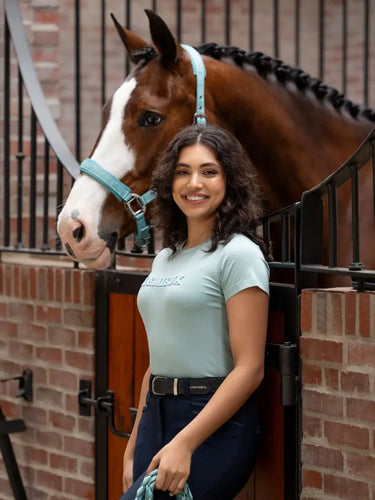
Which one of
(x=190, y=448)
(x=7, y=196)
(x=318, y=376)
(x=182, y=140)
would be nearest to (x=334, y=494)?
(x=318, y=376)

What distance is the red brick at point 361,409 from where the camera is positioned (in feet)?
6.82

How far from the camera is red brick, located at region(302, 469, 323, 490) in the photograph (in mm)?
2209

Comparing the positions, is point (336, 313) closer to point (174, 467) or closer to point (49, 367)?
point (174, 467)

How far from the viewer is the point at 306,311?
7.35 feet

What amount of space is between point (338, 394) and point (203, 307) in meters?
0.43

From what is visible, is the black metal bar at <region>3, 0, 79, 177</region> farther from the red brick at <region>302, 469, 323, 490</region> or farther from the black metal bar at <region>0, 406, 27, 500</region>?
the red brick at <region>302, 469, 323, 490</region>

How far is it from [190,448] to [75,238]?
3.00 ft

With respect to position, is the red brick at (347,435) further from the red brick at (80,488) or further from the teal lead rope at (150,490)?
the red brick at (80,488)

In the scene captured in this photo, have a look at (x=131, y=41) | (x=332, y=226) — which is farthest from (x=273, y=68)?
(x=332, y=226)

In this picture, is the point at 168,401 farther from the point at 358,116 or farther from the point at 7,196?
the point at 7,196

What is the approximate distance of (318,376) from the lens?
87.0 inches

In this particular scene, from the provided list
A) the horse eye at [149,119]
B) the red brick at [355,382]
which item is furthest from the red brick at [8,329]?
the red brick at [355,382]

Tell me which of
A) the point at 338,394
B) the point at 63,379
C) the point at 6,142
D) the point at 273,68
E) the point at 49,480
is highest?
the point at 273,68

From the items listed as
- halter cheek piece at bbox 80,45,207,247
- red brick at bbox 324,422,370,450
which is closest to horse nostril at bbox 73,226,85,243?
halter cheek piece at bbox 80,45,207,247
